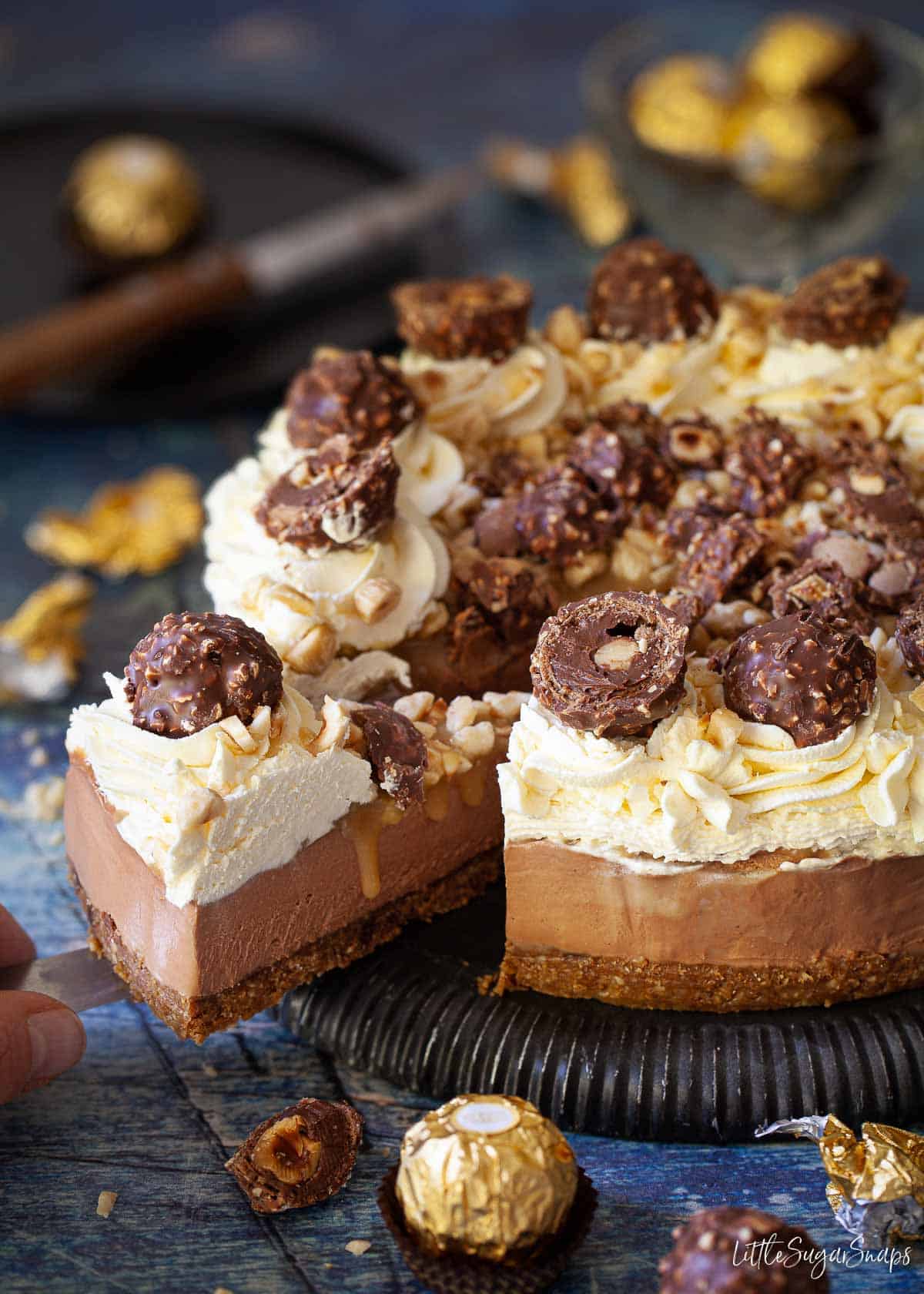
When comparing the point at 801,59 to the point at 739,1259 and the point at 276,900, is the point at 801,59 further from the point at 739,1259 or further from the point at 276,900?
the point at 739,1259

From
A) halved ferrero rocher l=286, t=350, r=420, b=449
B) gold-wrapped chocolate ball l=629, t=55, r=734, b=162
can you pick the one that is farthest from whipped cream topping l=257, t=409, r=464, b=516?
gold-wrapped chocolate ball l=629, t=55, r=734, b=162

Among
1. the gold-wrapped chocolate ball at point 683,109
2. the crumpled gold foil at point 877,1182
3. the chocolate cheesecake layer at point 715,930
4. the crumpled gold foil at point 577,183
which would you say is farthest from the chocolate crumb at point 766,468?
the crumpled gold foil at point 577,183

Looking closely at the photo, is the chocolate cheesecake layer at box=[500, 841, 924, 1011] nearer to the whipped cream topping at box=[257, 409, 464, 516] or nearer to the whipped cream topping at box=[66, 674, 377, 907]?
the whipped cream topping at box=[66, 674, 377, 907]

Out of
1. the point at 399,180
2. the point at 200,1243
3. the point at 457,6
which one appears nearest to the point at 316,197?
the point at 399,180

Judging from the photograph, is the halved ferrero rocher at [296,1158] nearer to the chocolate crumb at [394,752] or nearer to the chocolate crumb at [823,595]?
the chocolate crumb at [394,752]

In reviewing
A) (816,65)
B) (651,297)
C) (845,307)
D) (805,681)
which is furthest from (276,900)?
(816,65)
